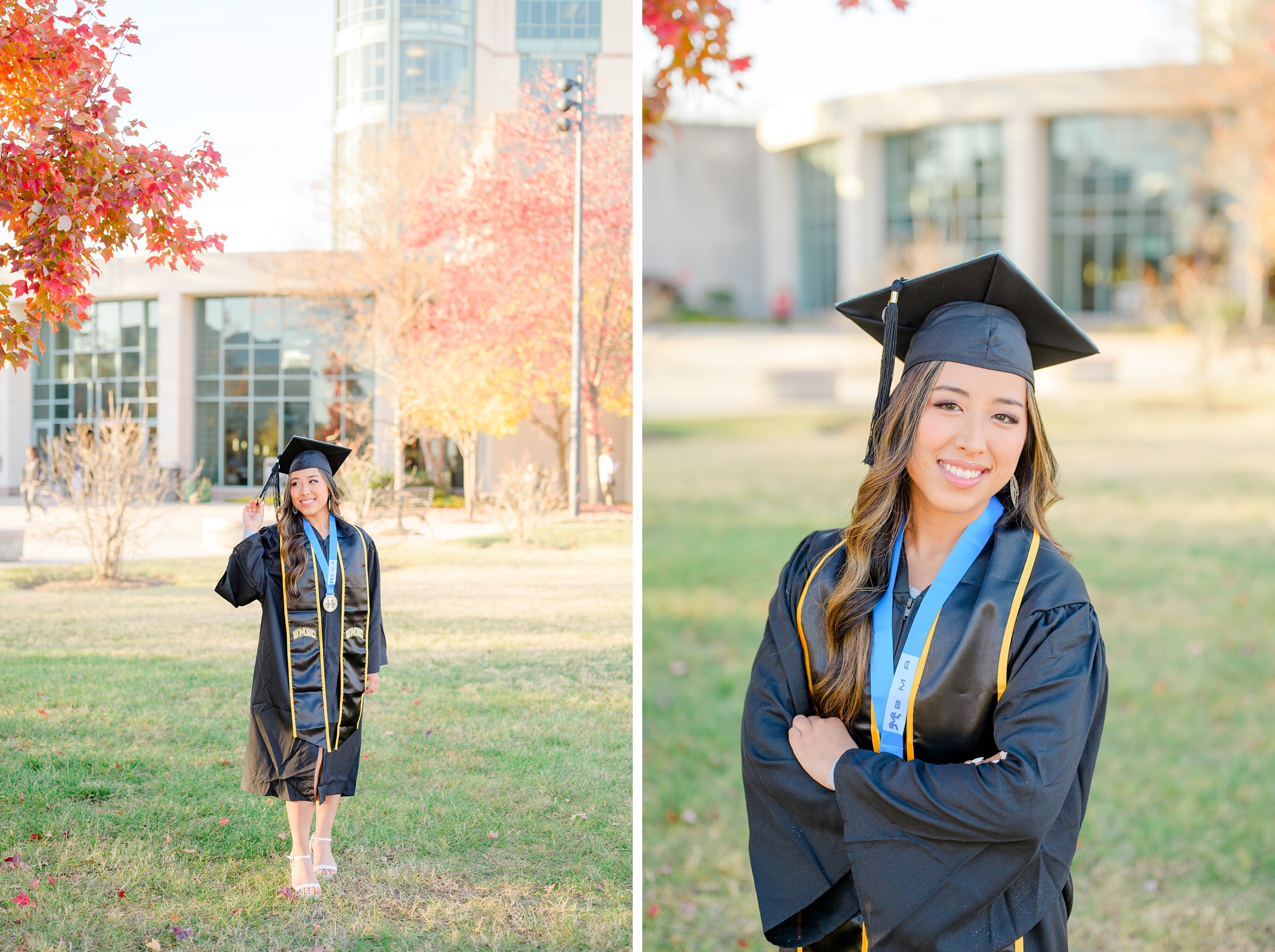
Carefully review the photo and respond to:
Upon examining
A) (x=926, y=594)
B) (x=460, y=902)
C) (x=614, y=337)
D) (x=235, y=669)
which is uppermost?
(x=614, y=337)

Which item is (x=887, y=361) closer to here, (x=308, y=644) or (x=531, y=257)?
(x=531, y=257)

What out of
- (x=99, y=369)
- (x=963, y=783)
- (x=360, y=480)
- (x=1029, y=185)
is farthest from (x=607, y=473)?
(x=1029, y=185)

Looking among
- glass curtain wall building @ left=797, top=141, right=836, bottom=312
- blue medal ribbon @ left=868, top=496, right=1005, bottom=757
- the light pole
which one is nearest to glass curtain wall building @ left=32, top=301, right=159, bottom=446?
the light pole

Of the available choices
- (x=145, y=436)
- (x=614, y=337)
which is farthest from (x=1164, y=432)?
(x=145, y=436)

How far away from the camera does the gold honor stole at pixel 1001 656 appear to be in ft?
6.24

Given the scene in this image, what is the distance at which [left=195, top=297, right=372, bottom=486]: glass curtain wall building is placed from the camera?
2.88 meters

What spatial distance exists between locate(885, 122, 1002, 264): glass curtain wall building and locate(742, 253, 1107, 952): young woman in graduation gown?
89.1 feet

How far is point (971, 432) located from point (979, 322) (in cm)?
21

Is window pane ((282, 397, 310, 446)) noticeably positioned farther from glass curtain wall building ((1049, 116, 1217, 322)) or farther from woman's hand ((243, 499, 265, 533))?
glass curtain wall building ((1049, 116, 1217, 322))

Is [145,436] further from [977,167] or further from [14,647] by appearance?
[977,167]

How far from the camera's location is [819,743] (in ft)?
6.59

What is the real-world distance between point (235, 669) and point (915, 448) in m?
1.82

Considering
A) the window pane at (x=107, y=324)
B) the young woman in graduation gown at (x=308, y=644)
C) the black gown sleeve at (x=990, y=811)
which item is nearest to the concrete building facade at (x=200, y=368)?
the window pane at (x=107, y=324)

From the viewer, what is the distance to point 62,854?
8.86 ft
